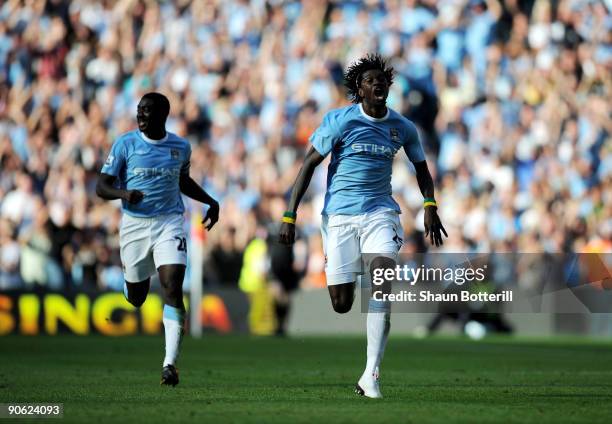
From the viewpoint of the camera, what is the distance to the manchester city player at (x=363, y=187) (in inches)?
395

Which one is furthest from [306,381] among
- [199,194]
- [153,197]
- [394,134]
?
[394,134]

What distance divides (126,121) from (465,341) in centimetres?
878

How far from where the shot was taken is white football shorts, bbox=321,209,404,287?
400 inches

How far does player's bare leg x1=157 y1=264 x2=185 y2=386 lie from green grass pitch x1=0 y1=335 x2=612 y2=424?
33 centimetres

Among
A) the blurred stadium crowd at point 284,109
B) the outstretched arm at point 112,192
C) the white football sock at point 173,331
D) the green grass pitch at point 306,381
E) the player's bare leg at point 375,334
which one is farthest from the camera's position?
the blurred stadium crowd at point 284,109

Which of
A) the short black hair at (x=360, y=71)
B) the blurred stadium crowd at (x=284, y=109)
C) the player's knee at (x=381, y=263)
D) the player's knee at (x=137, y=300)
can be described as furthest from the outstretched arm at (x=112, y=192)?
the blurred stadium crowd at (x=284, y=109)

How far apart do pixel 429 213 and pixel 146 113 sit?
287 centimetres

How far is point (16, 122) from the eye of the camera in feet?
83.7

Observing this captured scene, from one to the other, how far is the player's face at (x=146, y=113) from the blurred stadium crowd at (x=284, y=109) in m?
12.1

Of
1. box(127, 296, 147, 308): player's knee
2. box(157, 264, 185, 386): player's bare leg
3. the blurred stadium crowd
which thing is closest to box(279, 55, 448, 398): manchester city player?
box(157, 264, 185, 386): player's bare leg

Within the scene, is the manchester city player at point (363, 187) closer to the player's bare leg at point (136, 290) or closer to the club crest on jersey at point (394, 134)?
the club crest on jersey at point (394, 134)

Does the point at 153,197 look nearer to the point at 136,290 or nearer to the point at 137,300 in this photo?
the point at 136,290

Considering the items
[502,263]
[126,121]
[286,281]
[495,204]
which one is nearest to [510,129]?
[495,204]

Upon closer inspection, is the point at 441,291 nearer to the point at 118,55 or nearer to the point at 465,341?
the point at 465,341
